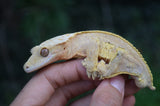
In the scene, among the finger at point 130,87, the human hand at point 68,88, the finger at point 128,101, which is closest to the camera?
the human hand at point 68,88

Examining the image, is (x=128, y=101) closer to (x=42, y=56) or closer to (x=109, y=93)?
(x=109, y=93)

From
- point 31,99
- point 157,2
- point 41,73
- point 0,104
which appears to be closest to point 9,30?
point 0,104

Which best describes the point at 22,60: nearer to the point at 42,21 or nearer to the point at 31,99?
the point at 42,21

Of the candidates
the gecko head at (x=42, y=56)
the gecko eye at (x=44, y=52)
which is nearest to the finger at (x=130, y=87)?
the gecko head at (x=42, y=56)

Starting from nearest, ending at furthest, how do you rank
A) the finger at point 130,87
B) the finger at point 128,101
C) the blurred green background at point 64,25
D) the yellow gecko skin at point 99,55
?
the yellow gecko skin at point 99,55 < the finger at point 130,87 < the finger at point 128,101 < the blurred green background at point 64,25

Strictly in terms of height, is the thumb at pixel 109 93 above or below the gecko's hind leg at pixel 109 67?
below

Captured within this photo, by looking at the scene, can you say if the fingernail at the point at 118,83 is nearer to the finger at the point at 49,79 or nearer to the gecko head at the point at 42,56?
the finger at the point at 49,79

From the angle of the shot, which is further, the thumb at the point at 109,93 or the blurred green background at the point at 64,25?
the blurred green background at the point at 64,25
